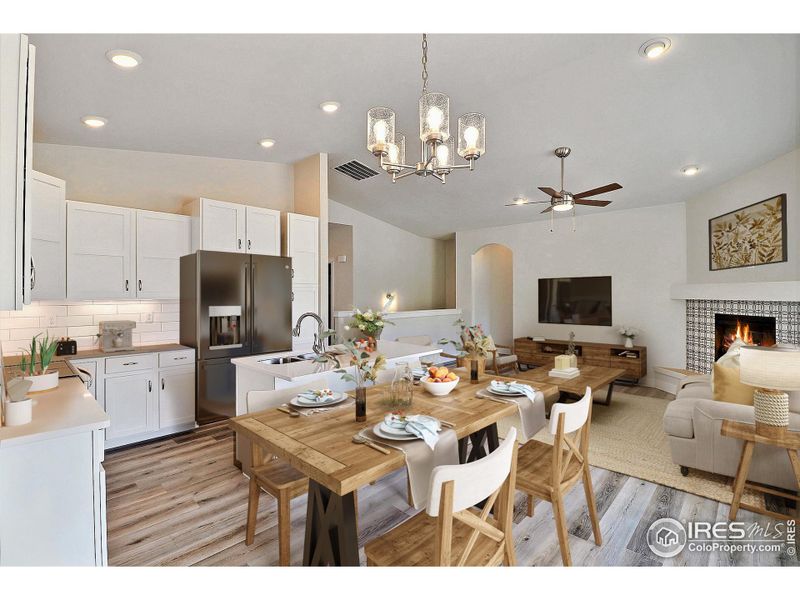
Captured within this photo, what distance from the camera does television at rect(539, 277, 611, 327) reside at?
Result: 6113 millimetres

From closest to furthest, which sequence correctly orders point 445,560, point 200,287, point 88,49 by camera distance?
point 445,560
point 88,49
point 200,287

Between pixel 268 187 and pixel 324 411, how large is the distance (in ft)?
12.3

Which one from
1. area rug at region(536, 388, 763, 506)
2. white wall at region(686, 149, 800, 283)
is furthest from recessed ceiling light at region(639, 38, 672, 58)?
area rug at region(536, 388, 763, 506)

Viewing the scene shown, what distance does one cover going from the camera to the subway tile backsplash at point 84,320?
333 cm

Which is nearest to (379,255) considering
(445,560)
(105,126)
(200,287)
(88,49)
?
(200,287)

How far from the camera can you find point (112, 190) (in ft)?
12.6

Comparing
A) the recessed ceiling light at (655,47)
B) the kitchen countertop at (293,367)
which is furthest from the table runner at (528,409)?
the recessed ceiling light at (655,47)

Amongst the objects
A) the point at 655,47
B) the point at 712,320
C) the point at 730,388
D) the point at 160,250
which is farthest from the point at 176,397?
the point at 712,320

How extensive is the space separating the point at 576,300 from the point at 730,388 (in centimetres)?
371

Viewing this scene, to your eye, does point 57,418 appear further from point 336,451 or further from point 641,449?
point 641,449

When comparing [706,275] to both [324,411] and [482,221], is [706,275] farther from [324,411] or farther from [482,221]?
[324,411]

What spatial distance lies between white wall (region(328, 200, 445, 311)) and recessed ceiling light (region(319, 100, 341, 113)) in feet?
10.9

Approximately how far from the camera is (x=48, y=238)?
315 cm

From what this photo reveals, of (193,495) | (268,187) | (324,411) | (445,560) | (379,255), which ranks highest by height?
(268,187)
